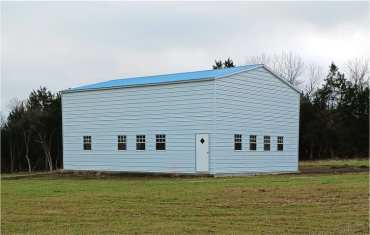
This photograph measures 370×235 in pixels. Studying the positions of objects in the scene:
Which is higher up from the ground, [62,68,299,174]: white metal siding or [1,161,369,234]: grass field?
[62,68,299,174]: white metal siding

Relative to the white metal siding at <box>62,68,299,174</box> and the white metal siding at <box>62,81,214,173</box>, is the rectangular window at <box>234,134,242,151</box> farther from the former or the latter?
the white metal siding at <box>62,81,214,173</box>

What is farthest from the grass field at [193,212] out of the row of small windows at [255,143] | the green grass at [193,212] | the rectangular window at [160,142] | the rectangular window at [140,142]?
the rectangular window at [140,142]

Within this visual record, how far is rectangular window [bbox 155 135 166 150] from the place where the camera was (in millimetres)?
29125

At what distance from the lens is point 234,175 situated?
27.8 meters

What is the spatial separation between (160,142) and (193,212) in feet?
59.1

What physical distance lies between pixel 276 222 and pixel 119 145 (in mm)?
21797

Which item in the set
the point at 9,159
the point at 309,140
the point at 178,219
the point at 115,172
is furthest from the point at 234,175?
the point at 9,159

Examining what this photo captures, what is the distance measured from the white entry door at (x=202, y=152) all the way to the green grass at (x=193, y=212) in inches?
455

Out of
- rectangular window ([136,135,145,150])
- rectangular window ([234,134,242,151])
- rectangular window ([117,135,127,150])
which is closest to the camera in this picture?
rectangular window ([234,134,242,151])

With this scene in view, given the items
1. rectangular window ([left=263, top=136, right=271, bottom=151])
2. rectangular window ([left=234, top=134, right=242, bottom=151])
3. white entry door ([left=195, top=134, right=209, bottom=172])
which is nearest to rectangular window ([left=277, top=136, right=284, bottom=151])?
rectangular window ([left=263, top=136, right=271, bottom=151])

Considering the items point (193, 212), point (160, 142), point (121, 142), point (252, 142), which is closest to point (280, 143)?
point (252, 142)

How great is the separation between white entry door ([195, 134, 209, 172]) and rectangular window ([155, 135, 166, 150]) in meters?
2.17

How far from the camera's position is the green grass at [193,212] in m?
9.44

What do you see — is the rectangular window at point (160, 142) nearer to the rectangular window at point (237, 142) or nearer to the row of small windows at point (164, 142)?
the row of small windows at point (164, 142)
